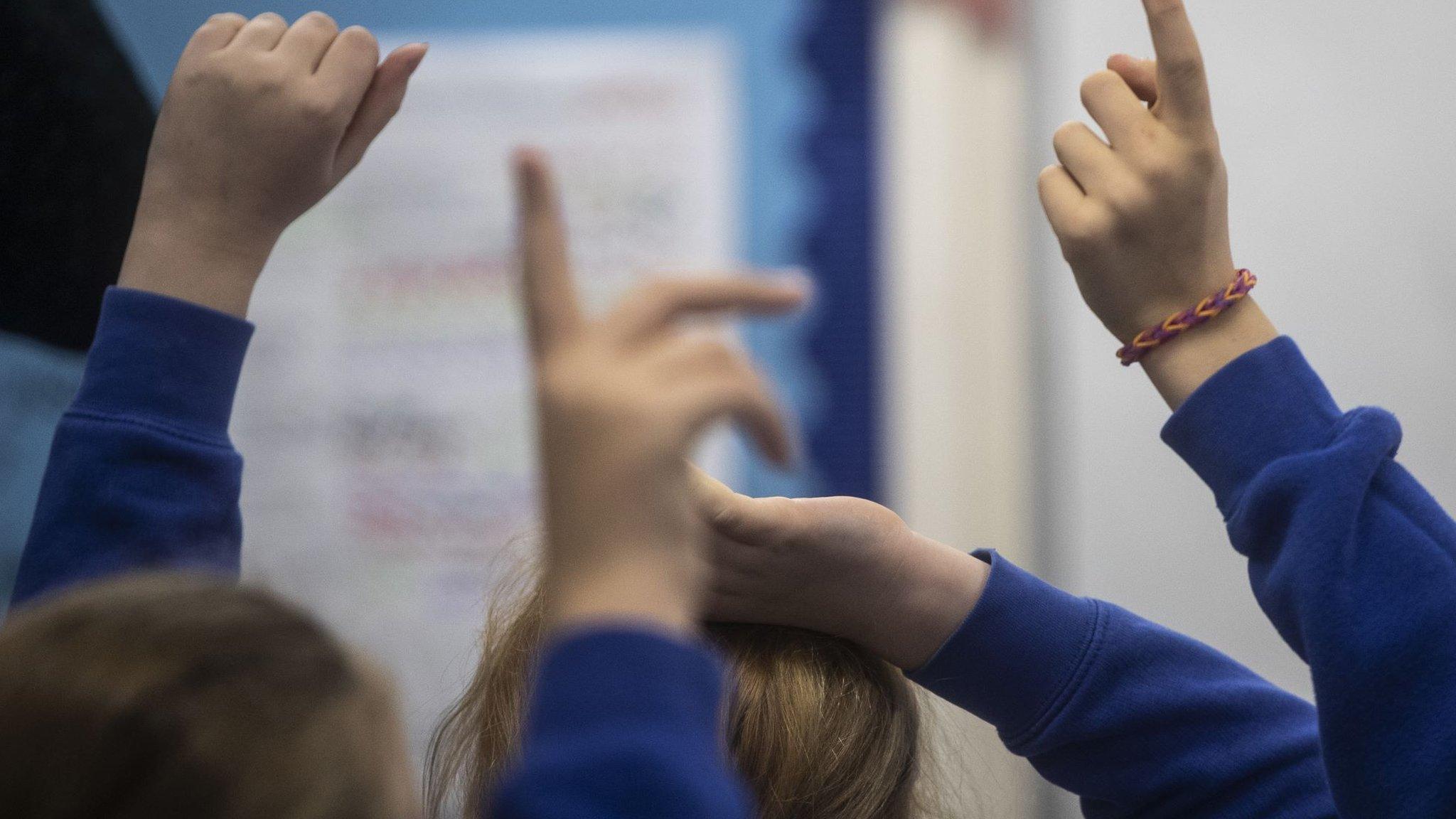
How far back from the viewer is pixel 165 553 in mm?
442

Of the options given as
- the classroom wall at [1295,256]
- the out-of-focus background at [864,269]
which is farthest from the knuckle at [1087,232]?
the classroom wall at [1295,256]

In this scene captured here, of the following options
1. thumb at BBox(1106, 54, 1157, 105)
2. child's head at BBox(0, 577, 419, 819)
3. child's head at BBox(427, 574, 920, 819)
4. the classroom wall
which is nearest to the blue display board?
the classroom wall

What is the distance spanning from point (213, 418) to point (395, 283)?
95cm

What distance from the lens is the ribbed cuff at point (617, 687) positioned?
0.29 meters

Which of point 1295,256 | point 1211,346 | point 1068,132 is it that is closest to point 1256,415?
point 1211,346

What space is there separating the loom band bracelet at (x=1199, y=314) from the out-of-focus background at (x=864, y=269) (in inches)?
22.2

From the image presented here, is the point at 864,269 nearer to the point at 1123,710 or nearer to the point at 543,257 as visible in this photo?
the point at 1123,710

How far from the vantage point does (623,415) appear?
0.29 metres

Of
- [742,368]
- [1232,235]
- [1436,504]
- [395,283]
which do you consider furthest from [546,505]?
[395,283]

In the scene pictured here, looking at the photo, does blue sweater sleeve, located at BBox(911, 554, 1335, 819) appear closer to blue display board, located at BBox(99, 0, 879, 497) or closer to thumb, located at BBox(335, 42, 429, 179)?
thumb, located at BBox(335, 42, 429, 179)

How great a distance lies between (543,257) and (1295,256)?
3.38ft

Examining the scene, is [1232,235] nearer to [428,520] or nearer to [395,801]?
[428,520]

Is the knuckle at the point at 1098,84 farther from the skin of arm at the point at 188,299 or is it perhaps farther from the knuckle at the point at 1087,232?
the skin of arm at the point at 188,299

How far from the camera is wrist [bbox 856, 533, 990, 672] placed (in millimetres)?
538
